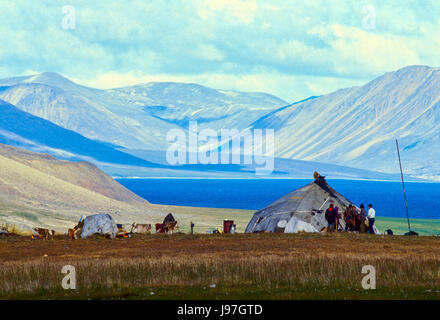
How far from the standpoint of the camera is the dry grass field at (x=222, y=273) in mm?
26562

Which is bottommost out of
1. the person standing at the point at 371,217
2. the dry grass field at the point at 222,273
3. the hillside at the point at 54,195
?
the dry grass field at the point at 222,273

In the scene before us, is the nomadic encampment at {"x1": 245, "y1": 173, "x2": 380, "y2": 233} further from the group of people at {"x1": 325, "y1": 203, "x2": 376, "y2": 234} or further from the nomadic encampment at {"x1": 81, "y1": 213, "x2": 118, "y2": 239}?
the nomadic encampment at {"x1": 81, "y1": 213, "x2": 118, "y2": 239}

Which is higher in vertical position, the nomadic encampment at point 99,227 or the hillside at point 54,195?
the hillside at point 54,195

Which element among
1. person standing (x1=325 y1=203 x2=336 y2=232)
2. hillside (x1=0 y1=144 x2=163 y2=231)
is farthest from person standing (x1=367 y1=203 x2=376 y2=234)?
hillside (x1=0 y1=144 x2=163 y2=231)

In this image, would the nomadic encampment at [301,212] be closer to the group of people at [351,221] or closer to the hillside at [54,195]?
the group of people at [351,221]

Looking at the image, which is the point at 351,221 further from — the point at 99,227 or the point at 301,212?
the point at 99,227

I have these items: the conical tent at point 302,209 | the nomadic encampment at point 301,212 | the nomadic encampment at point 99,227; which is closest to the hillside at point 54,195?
the conical tent at point 302,209

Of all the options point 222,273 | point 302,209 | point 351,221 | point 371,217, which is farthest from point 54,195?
point 222,273

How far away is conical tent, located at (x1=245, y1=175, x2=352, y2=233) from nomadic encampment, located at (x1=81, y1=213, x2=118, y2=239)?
15.0m

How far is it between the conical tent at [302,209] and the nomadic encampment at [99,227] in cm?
1497

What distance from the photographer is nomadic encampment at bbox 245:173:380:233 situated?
63.5 meters

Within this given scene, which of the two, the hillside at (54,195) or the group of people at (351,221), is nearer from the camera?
the group of people at (351,221)
